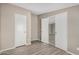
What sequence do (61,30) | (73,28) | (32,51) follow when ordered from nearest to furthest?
(32,51) < (73,28) < (61,30)

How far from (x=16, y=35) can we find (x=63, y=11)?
210 centimetres

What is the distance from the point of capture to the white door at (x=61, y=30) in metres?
2.65

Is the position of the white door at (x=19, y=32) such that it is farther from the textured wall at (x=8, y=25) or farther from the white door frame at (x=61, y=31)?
the white door frame at (x=61, y=31)

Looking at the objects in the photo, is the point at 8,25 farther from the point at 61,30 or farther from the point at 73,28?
the point at 73,28

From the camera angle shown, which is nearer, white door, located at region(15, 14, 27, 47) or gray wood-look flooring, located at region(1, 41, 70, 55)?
gray wood-look flooring, located at region(1, 41, 70, 55)

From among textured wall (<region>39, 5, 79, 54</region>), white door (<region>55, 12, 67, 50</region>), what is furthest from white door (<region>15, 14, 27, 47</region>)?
Result: textured wall (<region>39, 5, 79, 54</region>)

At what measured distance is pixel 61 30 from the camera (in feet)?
9.07

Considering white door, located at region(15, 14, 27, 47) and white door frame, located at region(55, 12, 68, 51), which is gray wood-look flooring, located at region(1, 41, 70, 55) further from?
white door frame, located at region(55, 12, 68, 51)

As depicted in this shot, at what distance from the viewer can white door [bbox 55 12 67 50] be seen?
2.65 meters

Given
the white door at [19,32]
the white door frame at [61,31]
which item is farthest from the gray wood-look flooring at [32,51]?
the white door frame at [61,31]

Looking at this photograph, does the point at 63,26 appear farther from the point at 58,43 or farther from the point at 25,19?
the point at 25,19

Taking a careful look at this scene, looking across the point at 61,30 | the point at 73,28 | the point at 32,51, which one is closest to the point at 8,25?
the point at 32,51
